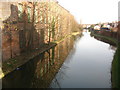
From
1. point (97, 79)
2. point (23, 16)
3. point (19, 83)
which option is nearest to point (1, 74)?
point (19, 83)

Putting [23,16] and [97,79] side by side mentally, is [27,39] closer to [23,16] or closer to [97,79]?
[23,16]

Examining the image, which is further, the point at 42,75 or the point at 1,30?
the point at 1,30

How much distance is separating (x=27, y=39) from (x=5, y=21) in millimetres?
5033

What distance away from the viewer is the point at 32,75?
977 cm

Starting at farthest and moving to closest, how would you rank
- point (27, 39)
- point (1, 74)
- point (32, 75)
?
point (27, 39), point (32, 75), point (1, 74)

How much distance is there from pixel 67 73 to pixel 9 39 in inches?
269

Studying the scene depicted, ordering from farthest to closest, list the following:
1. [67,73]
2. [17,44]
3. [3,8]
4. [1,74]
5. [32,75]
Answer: [17,44]
[3,8]
[67,73]
[32,75]
[1,74]

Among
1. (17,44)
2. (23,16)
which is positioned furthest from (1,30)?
(23,16)

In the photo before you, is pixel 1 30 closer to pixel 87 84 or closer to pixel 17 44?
pixel 17 44

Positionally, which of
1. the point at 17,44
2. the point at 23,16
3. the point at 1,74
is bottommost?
the point at 1,74

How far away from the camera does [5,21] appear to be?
452 inches

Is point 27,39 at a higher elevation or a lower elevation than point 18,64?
higher

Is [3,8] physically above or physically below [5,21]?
above

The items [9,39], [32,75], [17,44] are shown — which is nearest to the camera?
[32,75]
